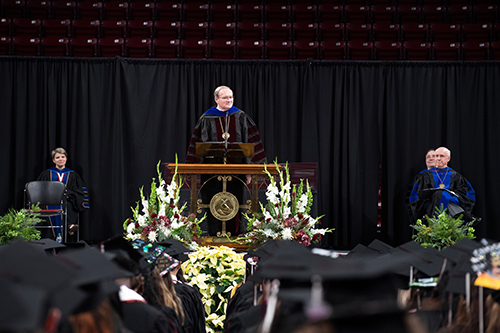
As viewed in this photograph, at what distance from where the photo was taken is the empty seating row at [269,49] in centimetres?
906

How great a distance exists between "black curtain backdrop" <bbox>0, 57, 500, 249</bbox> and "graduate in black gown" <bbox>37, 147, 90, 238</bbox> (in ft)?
1.18

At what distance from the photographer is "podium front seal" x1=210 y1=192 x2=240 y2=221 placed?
451cm

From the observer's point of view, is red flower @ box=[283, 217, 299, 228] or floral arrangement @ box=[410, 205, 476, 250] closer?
floral arrangement @ box=[410, 205, 476, 250]

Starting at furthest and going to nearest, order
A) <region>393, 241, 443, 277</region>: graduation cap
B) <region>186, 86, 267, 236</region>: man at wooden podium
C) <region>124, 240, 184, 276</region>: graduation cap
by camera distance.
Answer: <region>186, 86, 267, 236</region>: man at wooden podium < <region>124, 240, 184, 276</region>: graduation cap < <region>393, 241, 443, 277</region>: graduation cap

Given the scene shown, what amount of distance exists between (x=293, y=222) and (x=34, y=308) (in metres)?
2.81

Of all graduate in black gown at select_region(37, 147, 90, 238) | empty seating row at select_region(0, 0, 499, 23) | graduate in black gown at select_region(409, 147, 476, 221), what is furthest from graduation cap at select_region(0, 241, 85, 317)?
empty seating row at select_region(0, 0, 499, 23)

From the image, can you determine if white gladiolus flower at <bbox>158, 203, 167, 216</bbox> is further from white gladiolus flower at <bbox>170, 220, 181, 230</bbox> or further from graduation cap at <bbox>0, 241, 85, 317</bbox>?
graduation cap at <bbox>0, 241, 85, 317</bbox>

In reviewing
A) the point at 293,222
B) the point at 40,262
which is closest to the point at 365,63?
the point at 293,222

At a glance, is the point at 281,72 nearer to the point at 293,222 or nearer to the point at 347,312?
the point at 293,222

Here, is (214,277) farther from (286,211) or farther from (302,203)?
(302,203)

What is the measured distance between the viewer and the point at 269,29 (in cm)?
943

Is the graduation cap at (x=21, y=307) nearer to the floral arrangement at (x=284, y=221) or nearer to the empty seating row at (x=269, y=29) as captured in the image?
the floral arrangement at (x=284, y=221)

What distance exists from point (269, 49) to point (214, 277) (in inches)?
253

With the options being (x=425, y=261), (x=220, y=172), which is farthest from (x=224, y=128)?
(x=425, y=261)
